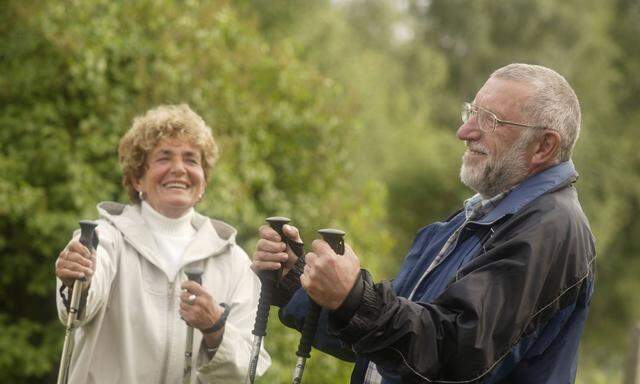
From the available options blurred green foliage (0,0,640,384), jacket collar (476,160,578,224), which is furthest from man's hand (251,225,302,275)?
blurred green foliage (0,0,640,384)

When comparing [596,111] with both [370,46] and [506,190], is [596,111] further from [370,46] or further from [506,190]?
[506,190]

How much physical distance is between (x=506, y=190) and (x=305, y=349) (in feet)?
2.95

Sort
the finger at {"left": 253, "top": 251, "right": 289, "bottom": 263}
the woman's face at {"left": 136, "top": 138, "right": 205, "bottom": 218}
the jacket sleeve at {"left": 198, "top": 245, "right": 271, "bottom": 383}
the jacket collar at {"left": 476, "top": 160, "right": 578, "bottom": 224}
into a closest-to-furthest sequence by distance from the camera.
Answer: the jacket collar at {"left": 476, "top": 160, "right": 578, "bottom": 224}
the finger at {"left": 253, "top": 251, "right": 289, "bottom": 263}
the jacket sleeve at {"left": 198, "top": 245, "right": 271, "bottom": 383}
the woman's face at {"left": 136, "top": 138, "right": 205, "bottom": 218}

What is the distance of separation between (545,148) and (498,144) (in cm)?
16

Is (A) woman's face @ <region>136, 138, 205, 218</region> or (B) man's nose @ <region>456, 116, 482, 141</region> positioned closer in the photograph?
(B) man's nose @ <region>456, 116, 482, 141</region>

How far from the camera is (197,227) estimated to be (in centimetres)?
445

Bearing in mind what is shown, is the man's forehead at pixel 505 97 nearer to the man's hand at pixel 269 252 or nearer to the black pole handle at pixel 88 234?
the man's hand at pixel 269 252

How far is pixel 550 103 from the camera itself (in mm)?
3115

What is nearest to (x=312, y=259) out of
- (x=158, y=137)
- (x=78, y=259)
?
(x=78, y=259)

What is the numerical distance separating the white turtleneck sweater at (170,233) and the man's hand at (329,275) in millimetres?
1626

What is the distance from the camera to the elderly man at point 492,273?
2.68 metres

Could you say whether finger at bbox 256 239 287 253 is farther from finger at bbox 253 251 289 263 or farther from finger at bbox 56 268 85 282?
finger at bbox 56 268 85 282

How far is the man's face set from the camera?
312 centimetres

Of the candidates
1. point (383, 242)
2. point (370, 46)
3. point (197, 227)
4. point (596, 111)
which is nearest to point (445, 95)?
point (370, 46)
